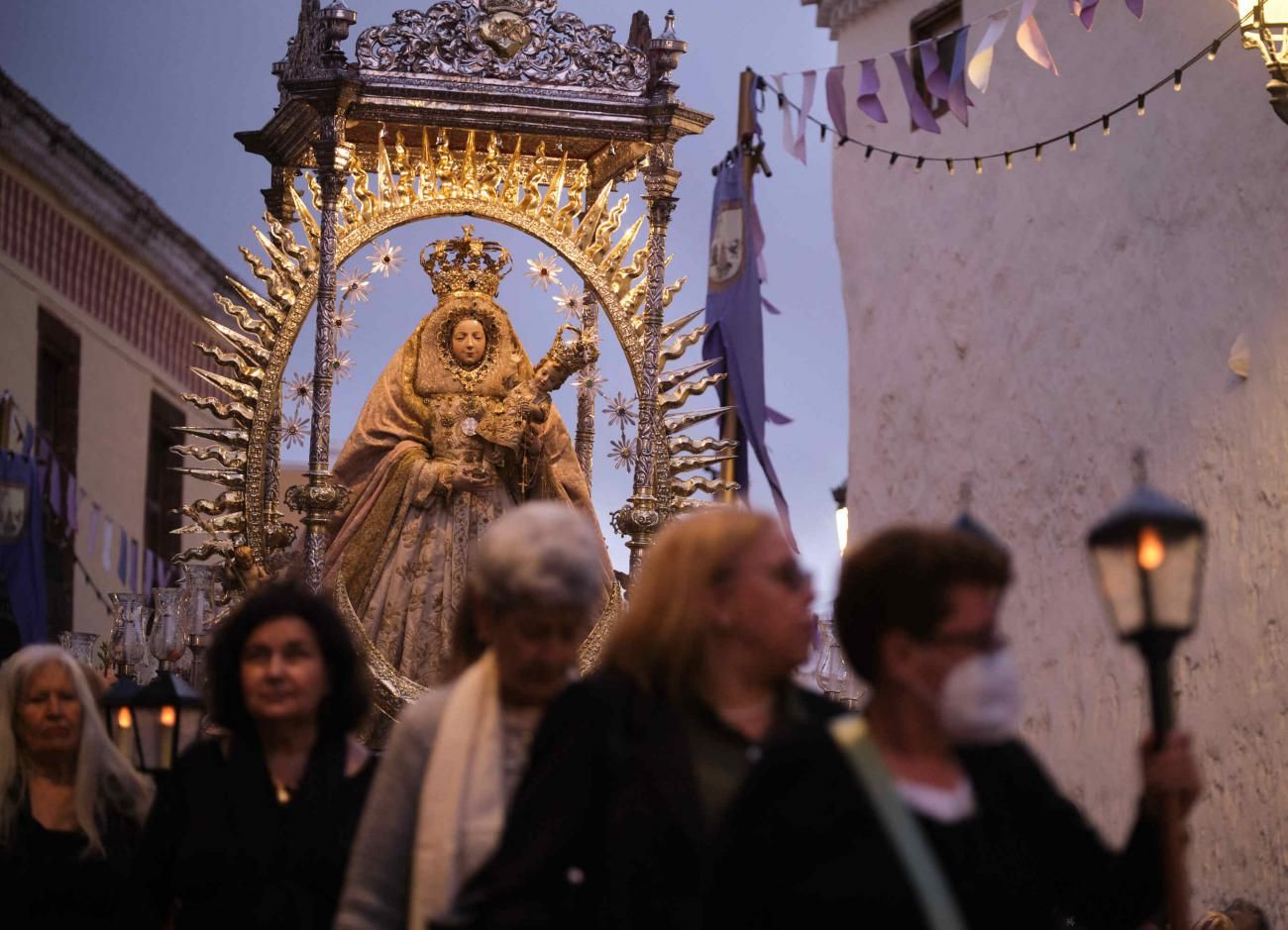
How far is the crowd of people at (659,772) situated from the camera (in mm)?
2988

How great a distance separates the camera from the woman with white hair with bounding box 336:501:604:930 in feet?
12.2

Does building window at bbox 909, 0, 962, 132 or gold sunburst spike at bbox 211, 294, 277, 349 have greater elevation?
building window at bbox 909, 0, 962, 132

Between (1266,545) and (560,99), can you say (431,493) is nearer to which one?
(560,99)

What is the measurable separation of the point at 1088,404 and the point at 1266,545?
6.68ft

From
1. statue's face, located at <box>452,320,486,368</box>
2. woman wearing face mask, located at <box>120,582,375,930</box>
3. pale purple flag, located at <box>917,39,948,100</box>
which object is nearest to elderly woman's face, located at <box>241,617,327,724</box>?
woman wearing face mask, located at <box>120,582,375,930</box>

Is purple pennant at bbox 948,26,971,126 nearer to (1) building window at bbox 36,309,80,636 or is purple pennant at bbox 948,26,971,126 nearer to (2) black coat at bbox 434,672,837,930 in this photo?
(2) black coat at bbox 434,672,837,930

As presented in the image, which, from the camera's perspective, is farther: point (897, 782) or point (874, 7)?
point (874, 7)

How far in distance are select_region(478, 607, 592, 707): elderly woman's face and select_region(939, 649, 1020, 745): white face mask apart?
0.96 meters

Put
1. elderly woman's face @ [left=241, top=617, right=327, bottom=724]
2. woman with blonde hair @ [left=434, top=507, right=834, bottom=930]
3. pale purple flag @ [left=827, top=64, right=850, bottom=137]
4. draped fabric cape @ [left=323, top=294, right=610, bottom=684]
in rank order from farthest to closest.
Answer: pale purple flag @ [left=827, top=64, right=850, bottom=137]
draped fabric cape @ [left=323, top=294, right=610, bottom=684]
elderly woman's face @ [left=241, top=617, right=327, bottom=724]
woman with blonde hair @ [left=434, top=507, right=834, bottom=930]

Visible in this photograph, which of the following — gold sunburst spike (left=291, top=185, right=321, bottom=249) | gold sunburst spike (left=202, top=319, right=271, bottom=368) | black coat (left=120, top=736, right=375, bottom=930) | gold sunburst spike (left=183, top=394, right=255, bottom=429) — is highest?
gold sunburst spike (left=291, top=185, right=321, bottom=249)

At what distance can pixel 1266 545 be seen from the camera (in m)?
10.6

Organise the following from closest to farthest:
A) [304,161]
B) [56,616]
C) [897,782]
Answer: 1. [897,782]
2. [304,161]
3. [56,616]

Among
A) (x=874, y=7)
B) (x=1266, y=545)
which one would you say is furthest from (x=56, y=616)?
(x=1266, y=545)

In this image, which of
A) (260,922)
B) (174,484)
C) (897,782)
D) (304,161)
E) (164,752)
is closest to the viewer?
(897,782)
